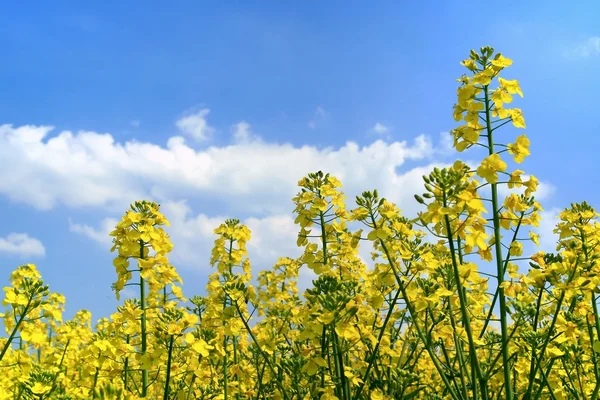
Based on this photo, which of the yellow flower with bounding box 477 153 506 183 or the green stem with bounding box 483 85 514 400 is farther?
the yellow flower with bounding box 477 153 506 183

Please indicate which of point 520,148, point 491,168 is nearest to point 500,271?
point 491,168

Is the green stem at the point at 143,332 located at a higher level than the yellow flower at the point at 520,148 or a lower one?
lower

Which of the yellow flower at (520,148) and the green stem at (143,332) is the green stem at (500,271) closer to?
the yellow flower at (520,148)

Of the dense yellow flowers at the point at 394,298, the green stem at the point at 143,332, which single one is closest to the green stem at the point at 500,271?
the dense yellow flowers at the point at 394,298

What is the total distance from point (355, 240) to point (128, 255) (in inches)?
70.0

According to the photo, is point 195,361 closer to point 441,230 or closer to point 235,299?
point 235,299

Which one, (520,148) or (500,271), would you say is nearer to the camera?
(500,271)

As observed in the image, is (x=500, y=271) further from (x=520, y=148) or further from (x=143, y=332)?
(x=143, y=332)

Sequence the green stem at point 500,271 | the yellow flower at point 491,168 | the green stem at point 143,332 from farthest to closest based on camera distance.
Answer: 1. the green stem at point 143,332
2. the yellow flower at point 491,168
3. the green stem at point 500,271

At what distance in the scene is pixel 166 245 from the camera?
12.9ft

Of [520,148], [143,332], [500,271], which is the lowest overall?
[143,332]

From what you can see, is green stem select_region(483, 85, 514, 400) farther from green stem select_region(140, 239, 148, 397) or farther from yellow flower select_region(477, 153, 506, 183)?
green stem select_region(140, 239, 148, 397)

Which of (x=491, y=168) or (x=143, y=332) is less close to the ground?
(x=491, y=168)

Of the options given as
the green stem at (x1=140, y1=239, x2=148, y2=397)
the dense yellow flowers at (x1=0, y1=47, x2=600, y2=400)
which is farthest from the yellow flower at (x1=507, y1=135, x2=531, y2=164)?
the green stem at (x1=140, y1=239, x2=148, y2=397)
